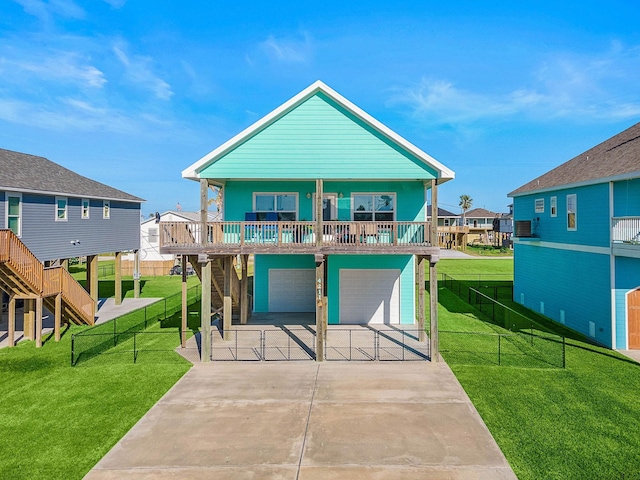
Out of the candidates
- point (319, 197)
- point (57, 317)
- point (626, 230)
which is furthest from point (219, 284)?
point (626, 230)

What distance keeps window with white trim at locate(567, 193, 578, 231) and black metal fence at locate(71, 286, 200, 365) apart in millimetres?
17112

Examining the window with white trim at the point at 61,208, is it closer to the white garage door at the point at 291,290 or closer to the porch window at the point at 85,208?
the porch window at the point at 85,208

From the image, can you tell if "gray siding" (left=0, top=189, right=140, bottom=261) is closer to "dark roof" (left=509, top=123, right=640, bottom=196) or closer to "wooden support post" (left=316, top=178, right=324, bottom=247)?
"wooden support post" (left=316, top=178, right=324, bottom=247)

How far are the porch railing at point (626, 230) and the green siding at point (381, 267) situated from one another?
7.50 meters

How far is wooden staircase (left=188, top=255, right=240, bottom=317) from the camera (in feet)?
49.6

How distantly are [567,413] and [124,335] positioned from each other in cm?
1521

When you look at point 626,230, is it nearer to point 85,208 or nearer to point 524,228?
point 524,228

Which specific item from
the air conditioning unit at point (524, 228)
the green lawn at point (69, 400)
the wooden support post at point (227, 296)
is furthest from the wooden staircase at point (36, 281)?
the air conditioning unit at point (524, 228)

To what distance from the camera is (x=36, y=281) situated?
15.0 metres

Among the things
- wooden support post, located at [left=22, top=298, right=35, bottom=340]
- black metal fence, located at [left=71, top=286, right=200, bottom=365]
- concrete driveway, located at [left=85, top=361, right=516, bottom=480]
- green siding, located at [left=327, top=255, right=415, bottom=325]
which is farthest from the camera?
green siding, located at [left=327, top=255, right=415, bottom=325]

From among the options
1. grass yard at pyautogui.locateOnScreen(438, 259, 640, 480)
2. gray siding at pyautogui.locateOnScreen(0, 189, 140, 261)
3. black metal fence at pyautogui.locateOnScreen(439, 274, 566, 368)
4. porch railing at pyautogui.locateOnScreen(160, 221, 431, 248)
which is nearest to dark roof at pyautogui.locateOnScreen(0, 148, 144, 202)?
gray siding at pyautogui.locateOnScreen(0, 189, 140, 261)

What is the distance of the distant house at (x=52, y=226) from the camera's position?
→ 14859 millimetres

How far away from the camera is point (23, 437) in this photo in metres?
8.12

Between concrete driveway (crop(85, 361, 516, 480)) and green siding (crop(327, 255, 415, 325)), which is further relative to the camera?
green siding (crop(327, 255, 415, 325))
